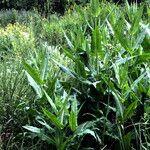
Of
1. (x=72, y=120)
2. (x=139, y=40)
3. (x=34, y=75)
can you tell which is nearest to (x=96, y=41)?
(x=139, y=40)

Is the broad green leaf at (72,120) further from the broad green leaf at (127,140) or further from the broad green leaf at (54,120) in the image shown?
the broad green leaf at (127,140)

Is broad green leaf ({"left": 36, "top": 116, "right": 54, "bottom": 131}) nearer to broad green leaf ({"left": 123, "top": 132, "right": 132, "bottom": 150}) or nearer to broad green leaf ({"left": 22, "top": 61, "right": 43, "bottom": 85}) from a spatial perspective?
broad green leaf ({"left": 22, "top": 61, "right": 43, "bottom": 85})

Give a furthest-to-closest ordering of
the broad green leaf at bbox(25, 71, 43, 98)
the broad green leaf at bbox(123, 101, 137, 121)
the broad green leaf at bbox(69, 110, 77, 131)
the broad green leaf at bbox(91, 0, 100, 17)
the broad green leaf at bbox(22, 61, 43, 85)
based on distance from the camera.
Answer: the broad green leaf at bbox(91, 0, 100, 17) < the broad green leaf at bbox(25, 71, 43, 98) < the broad green leaf at bbox(22, 61, 43, 85) < the broad green leaf at bbox(123, 101, 137, 121) < the broad green leaf at bbox(69, 110, 77, 131)

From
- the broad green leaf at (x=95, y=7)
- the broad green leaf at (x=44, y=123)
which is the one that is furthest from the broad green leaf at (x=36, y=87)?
the broad green leaf at (x=95, y=7)

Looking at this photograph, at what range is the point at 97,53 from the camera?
2756mm

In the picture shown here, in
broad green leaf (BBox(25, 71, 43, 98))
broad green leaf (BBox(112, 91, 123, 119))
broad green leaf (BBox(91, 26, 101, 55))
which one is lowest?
broad green leaf (BBox(112, 91, 123, 119))

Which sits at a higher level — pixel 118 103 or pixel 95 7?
pixel 95 7

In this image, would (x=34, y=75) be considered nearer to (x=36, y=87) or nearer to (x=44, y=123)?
(x=36, y=87)

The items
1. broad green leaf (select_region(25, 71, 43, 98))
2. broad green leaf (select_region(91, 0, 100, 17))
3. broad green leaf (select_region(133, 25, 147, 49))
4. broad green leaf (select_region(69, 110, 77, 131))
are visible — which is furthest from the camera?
broad green leaf (select_region(91, 0, 100, 17))

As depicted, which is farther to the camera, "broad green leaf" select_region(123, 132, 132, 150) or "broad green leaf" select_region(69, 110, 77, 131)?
"broad green leaf" select_region(123, 132, 132, 150)

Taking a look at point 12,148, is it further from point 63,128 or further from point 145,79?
point 145,79

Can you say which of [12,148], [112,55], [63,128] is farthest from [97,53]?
[12,148]

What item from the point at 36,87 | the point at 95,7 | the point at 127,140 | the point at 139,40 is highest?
the point at 95,7

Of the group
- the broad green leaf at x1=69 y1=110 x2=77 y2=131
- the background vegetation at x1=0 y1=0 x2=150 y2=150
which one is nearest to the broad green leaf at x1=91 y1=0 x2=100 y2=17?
the background vegetation at x1=0 y1=0 x2=150 y2=150
